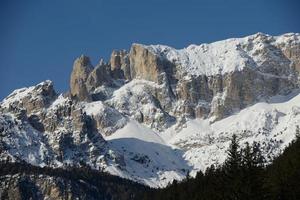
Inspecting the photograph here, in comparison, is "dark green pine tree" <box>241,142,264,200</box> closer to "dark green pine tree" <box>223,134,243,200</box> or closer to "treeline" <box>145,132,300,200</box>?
"treeline" <box>145,132,300,200</box>

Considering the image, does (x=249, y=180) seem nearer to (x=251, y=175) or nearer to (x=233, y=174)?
(x=251, y=175)

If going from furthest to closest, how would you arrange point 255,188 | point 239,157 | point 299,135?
point 299,135
point 239,157
point 255,188

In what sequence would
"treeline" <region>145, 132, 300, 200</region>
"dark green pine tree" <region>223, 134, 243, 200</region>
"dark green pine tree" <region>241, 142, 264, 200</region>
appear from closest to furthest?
"dark green pine tree" <region>241, 142, 264, 200</region> → "treeline" <region>145, 132, 300, 200</region> → "dark green pine tree" <region>223, 134, 243, 200</region>

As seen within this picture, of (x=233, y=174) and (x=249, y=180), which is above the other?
(x=233, y=174)

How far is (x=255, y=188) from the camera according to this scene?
261ft

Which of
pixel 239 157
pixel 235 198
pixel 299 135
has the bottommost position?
pixel 235 198

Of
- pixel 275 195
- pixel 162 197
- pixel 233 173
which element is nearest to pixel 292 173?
pixel 275 195

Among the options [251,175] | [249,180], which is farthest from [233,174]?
[249,180]

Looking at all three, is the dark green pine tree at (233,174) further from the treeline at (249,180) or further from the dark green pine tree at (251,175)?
the dark green pine tree at (251,175)

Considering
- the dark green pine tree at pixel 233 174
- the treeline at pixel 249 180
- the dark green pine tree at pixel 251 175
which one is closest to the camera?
the dark green pine tree at pixel 251 175

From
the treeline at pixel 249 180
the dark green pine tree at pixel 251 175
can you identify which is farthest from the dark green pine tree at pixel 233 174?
the dark green pine tree at pixel 251 175

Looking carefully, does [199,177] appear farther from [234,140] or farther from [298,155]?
[234,140]

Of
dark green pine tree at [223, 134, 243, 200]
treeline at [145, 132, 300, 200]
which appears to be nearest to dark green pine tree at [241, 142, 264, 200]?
treeline at [145, 132, 300, 200]

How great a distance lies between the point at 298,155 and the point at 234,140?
22.2 metres
